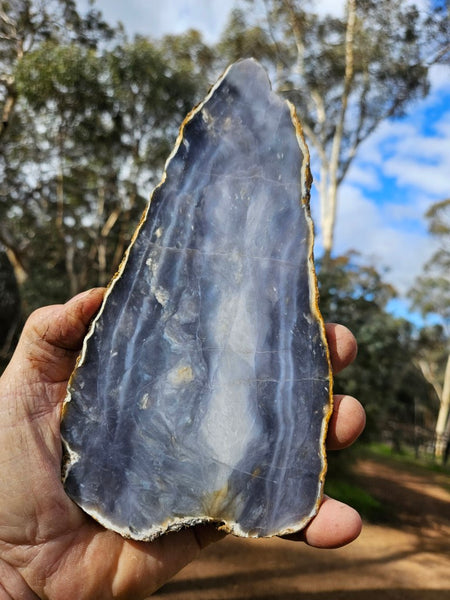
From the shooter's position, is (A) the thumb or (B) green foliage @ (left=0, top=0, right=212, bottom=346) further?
(B) green foliage @ (left=0, top=0, right=212, bottom=346)

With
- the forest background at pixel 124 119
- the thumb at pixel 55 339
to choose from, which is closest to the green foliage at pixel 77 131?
the forest background at pixel 124 119

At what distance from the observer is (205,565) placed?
5.29 metres

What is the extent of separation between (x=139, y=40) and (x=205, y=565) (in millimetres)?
9320

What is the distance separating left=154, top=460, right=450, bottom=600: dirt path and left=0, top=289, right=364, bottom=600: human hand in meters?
3.54

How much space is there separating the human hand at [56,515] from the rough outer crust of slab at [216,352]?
3.5 inches

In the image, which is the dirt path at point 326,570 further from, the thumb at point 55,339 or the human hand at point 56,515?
the thumb at point 55,339

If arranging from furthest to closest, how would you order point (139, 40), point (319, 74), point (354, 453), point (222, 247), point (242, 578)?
point (319, 74)
point (139, 40)
point (354, 453)
point (242, 578)
point (222, 247)

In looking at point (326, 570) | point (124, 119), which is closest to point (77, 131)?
point (124, 119)

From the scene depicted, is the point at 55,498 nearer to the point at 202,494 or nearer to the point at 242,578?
the point at 202,494

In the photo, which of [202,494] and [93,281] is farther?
[93,281]

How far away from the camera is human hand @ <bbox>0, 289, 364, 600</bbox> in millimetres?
1407

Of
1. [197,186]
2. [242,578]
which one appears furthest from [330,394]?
[242,578]

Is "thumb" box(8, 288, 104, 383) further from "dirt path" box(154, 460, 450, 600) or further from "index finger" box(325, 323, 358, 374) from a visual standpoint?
"dirt path" box(154, 460, 450, 600)

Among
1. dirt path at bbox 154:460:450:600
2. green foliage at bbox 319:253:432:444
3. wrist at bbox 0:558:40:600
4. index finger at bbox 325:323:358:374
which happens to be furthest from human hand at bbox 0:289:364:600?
green foliage at bbox 319:253:432:444
